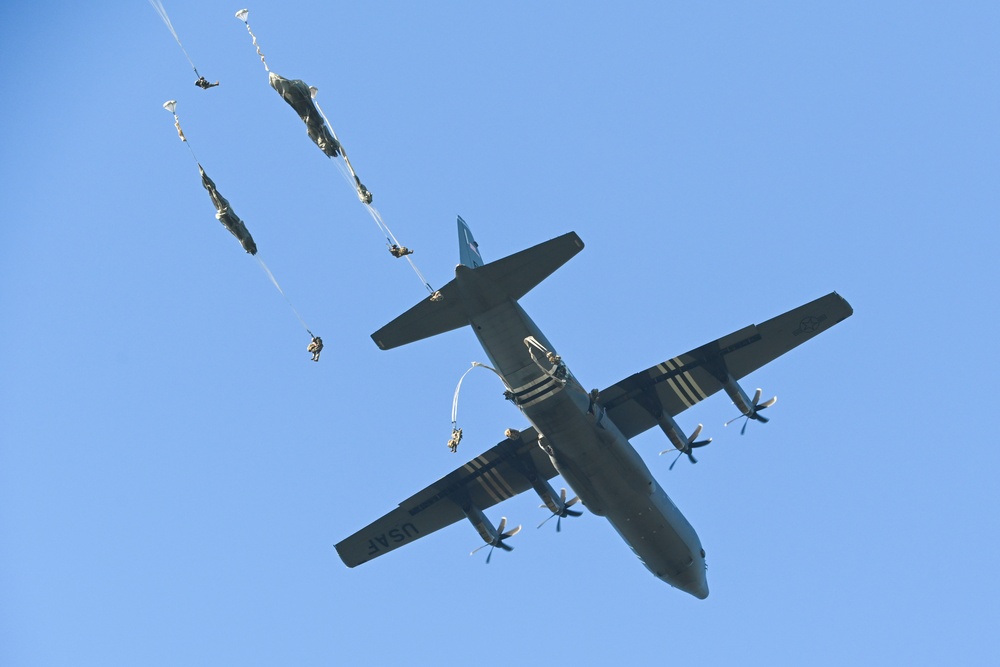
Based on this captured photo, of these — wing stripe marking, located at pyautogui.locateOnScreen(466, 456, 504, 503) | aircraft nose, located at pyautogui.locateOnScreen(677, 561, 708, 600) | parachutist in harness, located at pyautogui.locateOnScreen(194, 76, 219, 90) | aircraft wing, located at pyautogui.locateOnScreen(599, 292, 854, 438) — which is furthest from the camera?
wing stripe marking, located at pyautogui.locateOnScreen(466, 456, 504, 503)

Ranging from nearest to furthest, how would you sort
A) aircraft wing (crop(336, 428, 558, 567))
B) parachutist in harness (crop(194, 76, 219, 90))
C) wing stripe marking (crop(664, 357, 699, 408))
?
parachutist in harness (crop(194, 76, 219, 90)) → wing stripe marking (crop(664, 357, 699, 408)) → aircraft wing (crop(336, 428, 558, 567))

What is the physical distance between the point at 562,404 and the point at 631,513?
5554 mm

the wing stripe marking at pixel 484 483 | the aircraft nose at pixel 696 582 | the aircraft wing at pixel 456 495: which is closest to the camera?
the aircraft nose at pixel 696 582

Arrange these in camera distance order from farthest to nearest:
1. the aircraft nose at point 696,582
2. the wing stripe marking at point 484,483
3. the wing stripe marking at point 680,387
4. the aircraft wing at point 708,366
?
1. the wing stripe marking at point 484,483
2. the aircraft nose at point 696,582
3. the wing stripe marking at point 680,387
4. the aircraft wing at point 708,366

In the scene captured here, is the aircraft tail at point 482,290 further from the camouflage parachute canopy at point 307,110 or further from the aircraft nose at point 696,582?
the aircraft nose at point 696,582

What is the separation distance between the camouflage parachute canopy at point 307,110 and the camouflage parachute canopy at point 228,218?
2984 millimetres

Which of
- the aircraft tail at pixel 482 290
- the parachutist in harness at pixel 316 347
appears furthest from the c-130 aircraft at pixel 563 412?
the parachutist in harness at pixel 316 347

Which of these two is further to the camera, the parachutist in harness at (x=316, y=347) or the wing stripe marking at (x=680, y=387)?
the wing stripe marking at (x=680, y=387)

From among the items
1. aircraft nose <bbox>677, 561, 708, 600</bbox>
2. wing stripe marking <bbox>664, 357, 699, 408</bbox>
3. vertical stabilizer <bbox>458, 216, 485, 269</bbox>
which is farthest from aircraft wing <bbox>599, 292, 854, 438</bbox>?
vertical stabilizer <bbox>458, 216, 485, 269</bbox>

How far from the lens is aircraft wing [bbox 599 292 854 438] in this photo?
39.3m

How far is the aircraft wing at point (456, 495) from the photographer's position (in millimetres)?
42625

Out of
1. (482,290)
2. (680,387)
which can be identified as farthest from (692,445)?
(482,290)

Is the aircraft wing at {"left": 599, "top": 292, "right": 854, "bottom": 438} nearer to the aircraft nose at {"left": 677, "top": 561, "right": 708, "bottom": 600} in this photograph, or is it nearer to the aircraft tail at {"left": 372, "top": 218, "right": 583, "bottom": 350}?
the aircraft nose at {"left": 677, "top": 561, "right": 708, "bottom": 600}

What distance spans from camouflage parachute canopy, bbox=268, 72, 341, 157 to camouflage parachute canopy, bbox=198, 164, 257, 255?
2984mm
